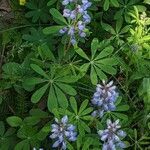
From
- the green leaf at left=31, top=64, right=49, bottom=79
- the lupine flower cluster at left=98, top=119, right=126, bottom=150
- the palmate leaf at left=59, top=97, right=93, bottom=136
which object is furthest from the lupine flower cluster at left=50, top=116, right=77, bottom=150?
the green leaf at left=31, top=64, right=49, bottom=79

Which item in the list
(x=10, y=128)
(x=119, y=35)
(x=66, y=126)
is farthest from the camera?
(x=119, y=35)

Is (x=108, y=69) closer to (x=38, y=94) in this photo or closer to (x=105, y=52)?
(x=105, y=52)

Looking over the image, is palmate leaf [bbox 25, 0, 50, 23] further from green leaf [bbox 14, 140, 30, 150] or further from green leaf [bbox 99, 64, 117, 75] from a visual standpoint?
green leaf [bbox 14, 140, 30, 150]

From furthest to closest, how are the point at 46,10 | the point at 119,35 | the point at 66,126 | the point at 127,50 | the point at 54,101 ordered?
1. the point at 46,10
2. the point at 119,35
3. the point at 127,50
4. the point at 54,101
5. the point at 66,126

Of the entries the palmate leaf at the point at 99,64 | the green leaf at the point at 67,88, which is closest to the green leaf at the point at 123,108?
the palmate leaf at the point at 99,64

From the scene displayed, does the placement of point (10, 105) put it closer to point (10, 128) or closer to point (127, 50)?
point (10, 128)

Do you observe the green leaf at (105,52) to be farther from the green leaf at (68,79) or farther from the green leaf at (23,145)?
the green leaf at (23,145)

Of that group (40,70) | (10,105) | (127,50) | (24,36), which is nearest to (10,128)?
(10,105)

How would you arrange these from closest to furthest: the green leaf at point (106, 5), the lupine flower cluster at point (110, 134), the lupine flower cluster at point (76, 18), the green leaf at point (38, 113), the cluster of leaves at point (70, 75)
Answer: the lupine flower cluster at point (110, 134), the lupine flower cluster at point (76, 18), the cluster of leaves at point (70, 75), the green leaf at point (38, 113), the green leaf at point (106, 5)
